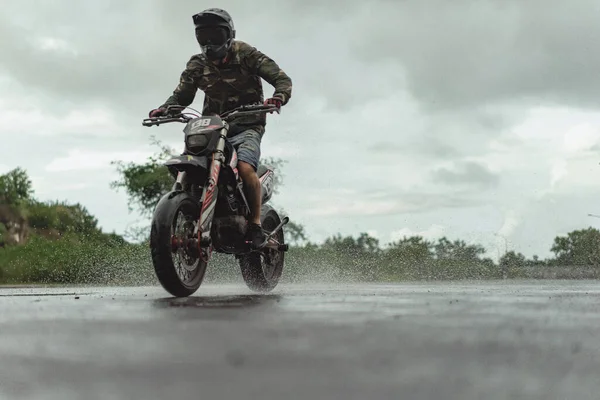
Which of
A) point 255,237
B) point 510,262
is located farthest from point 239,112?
point 510,262

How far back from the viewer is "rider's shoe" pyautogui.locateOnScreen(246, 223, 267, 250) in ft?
25.2

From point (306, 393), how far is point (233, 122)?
19.4 feet

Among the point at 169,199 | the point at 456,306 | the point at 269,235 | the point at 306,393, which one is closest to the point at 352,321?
the point at 456,306

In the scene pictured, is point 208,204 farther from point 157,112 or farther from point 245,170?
point 157,112

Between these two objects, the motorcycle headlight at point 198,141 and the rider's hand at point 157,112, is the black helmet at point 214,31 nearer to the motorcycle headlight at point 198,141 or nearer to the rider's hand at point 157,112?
the rider's hand at point 157,112

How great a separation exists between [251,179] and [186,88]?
141cm

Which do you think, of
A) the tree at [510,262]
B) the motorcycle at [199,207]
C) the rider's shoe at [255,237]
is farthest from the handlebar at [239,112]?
the tree at [510,262]

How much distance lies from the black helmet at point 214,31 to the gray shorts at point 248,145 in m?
0.77

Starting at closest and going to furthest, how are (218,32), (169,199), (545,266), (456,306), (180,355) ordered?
(180,355), (456,306), (169,199), (218,32), (545,266)

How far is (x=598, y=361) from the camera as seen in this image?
2795 mm

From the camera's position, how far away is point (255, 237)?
7691 millimetres

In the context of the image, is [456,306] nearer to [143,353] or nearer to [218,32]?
[143,353]

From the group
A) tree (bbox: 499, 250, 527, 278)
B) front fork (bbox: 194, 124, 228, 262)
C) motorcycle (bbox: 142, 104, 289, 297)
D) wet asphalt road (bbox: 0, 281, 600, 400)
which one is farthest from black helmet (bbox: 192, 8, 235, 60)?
tree (bbox: 499, 250, 527, 278)

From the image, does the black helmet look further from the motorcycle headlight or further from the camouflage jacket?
the motorcycle headlight
